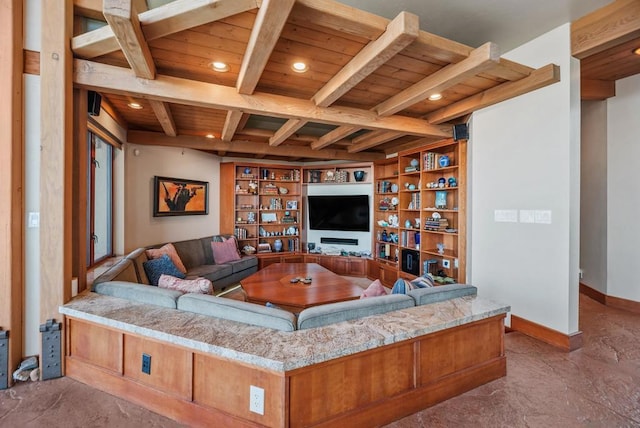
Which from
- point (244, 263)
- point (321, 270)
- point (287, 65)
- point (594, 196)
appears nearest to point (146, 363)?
point (287, 65)

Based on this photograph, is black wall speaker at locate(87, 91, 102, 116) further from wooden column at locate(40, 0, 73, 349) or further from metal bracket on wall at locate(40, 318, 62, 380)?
metal bracket on wall at locate(40, 318, 62, 380)

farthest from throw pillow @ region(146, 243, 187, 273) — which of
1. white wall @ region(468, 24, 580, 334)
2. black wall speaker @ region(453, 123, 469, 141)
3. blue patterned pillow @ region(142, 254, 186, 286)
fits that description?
black wall speaker @ region(453, 123, 469, 141)

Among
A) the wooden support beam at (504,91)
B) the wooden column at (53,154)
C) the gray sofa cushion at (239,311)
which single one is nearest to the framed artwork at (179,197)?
the wooden column at (53,154)

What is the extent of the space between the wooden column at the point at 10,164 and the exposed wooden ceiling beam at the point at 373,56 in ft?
7.56

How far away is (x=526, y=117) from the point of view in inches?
115

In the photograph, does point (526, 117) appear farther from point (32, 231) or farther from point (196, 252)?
point (196, 252)

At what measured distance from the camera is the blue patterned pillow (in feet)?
11.2

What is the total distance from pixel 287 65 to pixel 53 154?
1872 mm

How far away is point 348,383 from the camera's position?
1614 millimetres

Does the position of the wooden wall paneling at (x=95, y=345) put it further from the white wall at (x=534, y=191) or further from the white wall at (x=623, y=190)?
the white wall at (x=623, y=190)

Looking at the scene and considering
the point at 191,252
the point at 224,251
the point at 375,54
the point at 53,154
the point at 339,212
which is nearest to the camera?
the point at 375,54

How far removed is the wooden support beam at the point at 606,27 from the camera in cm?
220

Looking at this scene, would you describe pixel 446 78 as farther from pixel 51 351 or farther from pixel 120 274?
→ pixel 51 351

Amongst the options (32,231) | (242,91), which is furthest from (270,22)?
(32,231)
